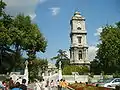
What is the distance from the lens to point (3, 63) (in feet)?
204

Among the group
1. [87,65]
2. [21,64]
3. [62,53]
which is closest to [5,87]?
[21,64]

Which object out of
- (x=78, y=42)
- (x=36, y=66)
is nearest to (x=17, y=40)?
(x=36, y=66)

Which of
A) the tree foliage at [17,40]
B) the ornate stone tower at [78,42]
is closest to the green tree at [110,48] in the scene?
the tree foliage at [17,40]

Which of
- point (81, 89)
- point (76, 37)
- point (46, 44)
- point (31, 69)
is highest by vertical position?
point (76, 37)

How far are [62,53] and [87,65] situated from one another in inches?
714

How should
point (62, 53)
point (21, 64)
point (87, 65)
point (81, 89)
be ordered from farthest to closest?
point (62, 53), point (87, 65), point (21, 64), point (81, 89)

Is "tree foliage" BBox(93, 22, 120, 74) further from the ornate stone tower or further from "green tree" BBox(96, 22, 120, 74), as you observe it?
the ornate stone tower

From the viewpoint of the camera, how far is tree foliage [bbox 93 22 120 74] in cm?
7338

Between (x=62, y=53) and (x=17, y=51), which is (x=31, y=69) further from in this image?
(x=62, y=53)

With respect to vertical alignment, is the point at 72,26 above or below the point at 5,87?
above

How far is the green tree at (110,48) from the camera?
73.4 meters

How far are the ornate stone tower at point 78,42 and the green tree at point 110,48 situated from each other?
27.2m

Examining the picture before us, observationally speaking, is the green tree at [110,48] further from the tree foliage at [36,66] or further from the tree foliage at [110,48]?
the tree foliage at [36,66]

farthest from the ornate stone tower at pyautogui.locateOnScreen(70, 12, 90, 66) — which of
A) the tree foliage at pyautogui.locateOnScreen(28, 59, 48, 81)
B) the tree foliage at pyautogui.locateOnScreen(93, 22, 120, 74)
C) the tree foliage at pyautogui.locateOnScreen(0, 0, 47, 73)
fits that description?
the tree foliage at pyautogui.locateOnScreen(0, 0, 47, 73)
